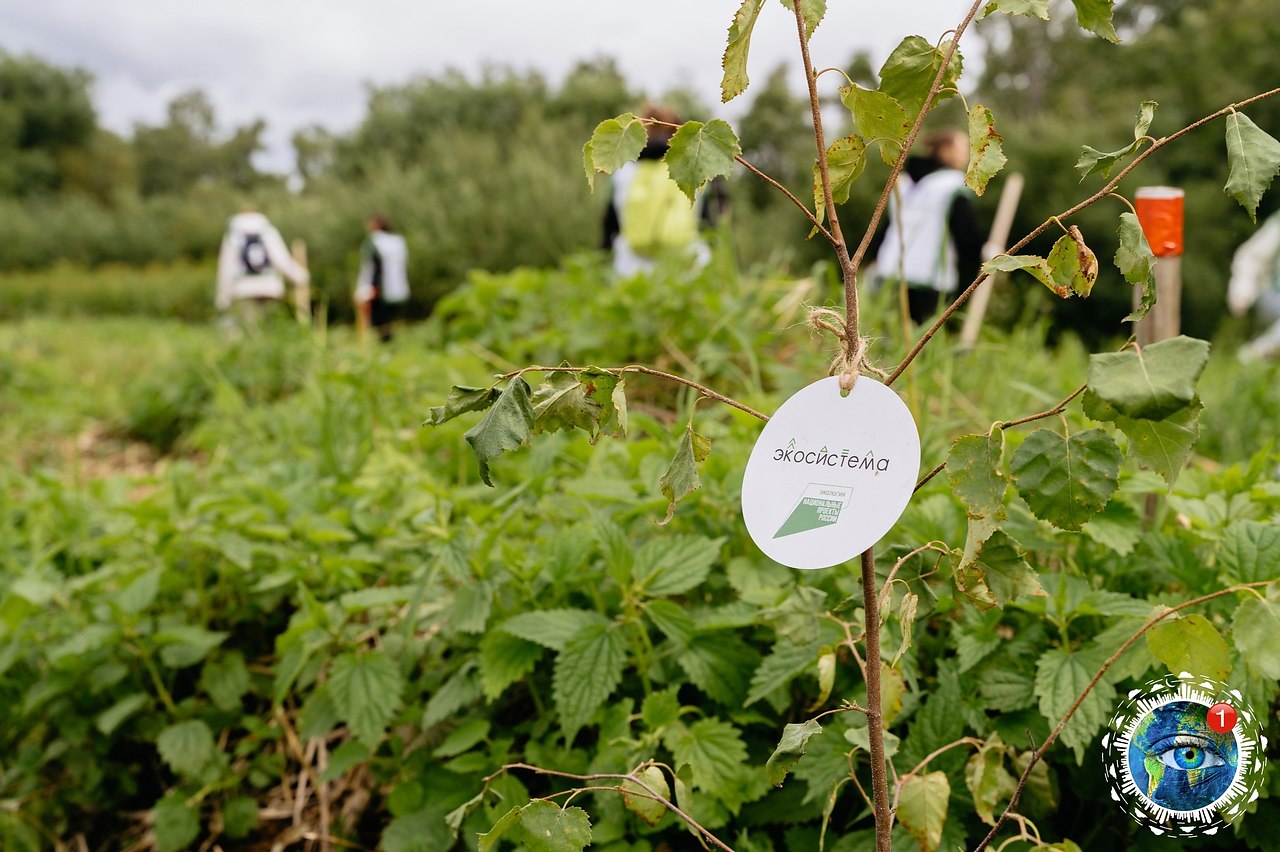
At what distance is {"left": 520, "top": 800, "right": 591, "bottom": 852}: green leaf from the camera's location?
29.8 inches

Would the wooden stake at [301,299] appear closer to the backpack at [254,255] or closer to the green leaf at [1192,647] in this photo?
the backpack at [254,255]

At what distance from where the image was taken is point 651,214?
4449 mm

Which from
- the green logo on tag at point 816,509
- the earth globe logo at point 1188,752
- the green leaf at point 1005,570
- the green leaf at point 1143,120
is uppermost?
the green leaf at point 1143,120

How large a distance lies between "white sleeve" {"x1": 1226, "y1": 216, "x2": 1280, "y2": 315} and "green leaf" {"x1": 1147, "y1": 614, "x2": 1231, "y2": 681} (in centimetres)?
468

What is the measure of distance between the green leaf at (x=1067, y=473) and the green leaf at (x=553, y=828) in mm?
438

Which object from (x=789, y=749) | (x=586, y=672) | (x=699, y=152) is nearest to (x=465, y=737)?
(x=586, y=672)

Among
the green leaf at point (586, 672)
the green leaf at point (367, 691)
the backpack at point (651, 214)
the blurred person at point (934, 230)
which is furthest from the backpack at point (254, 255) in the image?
the green leaf at point (586, 672)

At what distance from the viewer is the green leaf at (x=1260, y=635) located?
671 mm

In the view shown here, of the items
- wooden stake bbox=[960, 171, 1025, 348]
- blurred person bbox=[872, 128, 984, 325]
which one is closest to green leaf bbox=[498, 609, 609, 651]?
wooden stake bbox=[960, 171, 1025, 348]

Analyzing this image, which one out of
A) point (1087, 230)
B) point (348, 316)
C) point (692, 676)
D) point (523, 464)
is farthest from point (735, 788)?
point (348, 316)

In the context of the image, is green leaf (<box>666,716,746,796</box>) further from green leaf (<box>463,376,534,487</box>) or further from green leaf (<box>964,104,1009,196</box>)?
green leaf (<box>964,104,1009,196</box>)

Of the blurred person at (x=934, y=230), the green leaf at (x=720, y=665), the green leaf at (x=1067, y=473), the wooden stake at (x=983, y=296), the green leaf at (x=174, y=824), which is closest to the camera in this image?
the green leaf at (x=1067, y=473)

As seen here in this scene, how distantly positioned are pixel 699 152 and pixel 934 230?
3.77 metres

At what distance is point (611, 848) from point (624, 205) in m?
3.85
